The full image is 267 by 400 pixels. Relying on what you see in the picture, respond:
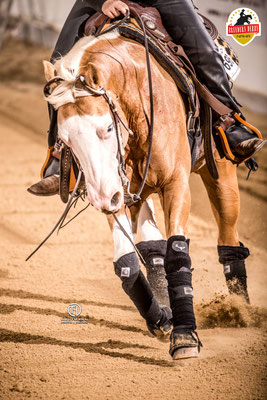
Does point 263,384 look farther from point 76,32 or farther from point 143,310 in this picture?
point 76,32

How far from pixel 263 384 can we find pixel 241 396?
0.20 metres

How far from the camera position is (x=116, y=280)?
4.98m

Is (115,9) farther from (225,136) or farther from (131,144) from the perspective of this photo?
(225,136)

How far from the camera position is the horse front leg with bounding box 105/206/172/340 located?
3.51 metres

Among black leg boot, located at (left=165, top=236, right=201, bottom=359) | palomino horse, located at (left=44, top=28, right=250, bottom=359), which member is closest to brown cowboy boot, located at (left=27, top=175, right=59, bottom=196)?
palomino horse, located at (left=44, top=28, right=250, bottom=359)

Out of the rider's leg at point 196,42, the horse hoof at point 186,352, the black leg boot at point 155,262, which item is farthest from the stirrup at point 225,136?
the horse hoof at point 186,352

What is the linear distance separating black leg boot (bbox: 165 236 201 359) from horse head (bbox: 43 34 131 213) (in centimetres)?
47

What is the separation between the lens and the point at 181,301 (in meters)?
3.23

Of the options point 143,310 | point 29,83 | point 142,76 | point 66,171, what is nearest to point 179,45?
point 142,76

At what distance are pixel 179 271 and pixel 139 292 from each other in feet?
1.19

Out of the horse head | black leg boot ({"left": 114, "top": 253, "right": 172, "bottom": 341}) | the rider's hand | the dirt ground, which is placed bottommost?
the dirt ground

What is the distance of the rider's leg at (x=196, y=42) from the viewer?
12.1ft

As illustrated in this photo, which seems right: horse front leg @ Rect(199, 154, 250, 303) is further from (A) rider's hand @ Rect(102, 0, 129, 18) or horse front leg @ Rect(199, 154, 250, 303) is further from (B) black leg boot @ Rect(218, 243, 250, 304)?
(A) rider's hand @ Rect(102, 0, 129, 18)

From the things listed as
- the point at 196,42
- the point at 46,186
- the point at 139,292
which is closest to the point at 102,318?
the point at 139,292
